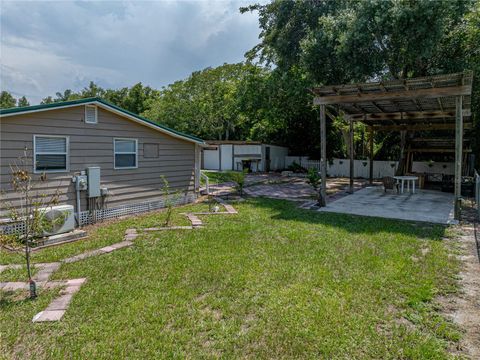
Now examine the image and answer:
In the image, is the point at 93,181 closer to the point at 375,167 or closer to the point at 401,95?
the point at 401,95

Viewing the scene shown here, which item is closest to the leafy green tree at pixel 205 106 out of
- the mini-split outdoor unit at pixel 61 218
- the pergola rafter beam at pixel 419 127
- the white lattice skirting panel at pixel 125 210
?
the pergola rafter beam at pixel 419 127

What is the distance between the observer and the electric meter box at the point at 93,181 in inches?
288

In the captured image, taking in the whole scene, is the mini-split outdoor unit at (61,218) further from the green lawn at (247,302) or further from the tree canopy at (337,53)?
the tree canopy at (337,53)

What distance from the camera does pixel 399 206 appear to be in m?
9.30

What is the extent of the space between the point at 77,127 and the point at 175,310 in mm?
5550

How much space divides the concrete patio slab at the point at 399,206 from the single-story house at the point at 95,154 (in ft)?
15.9

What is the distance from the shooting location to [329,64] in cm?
1276

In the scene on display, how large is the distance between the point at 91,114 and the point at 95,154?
0.95 metres

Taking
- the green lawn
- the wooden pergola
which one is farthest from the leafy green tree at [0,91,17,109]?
the green lawn

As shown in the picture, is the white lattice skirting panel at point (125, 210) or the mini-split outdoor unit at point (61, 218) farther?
the white lattice skirting panel at point (125, 210)

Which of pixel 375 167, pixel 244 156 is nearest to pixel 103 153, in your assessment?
pixel 244 156

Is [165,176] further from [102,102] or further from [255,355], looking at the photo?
[255,355]

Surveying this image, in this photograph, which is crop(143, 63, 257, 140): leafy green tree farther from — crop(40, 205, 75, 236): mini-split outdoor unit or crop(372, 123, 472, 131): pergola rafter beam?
crop(40, 205, 75, 236): mini-split outdoor unit

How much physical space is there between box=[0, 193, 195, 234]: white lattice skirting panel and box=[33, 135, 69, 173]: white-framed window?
3.84 feet
